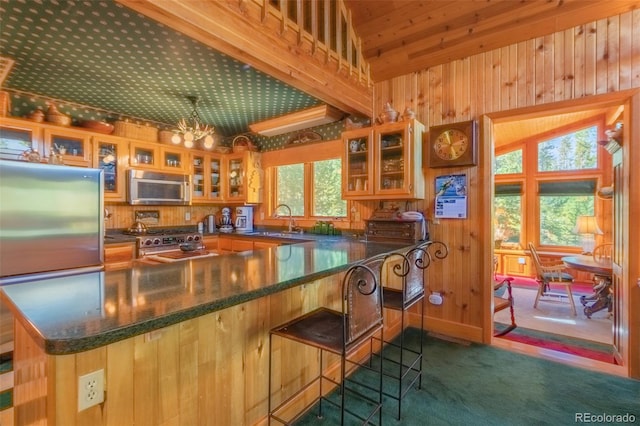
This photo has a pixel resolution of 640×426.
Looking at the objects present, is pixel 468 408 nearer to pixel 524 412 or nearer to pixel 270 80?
pixel 524 412

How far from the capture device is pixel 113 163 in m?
3.62

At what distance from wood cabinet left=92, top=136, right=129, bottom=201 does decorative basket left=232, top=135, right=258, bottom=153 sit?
4.94 ft

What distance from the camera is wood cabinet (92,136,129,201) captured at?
11.6ft

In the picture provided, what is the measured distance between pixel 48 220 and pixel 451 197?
3841 mm

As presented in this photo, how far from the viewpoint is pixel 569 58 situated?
2.45m

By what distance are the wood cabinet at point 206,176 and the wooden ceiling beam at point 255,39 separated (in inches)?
99.0

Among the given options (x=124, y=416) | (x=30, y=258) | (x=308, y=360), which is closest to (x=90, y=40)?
(x=30, y=258)

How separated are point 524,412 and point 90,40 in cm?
402

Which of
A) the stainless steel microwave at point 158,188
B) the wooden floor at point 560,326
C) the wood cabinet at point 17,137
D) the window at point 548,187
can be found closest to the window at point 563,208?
the window at point 548,187

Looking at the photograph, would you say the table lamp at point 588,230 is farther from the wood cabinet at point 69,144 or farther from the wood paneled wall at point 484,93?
the wood cabinet at point 69,144

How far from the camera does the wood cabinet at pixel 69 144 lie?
3.11m

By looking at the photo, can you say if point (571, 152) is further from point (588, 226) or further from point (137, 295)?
point (137, 295)

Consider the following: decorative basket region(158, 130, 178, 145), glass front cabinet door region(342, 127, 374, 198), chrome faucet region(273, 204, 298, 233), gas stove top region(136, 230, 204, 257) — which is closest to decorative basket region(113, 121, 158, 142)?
decorative basket region(158, 130, 178, 145)

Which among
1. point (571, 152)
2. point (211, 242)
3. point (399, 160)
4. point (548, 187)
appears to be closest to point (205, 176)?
point (211, 242)
